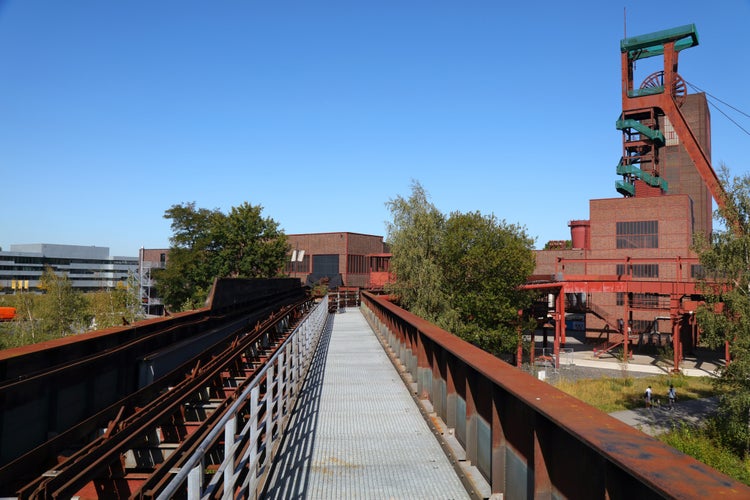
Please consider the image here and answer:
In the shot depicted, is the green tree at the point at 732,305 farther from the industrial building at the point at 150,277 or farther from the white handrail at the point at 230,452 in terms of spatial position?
the industrial building at the point at 150,277

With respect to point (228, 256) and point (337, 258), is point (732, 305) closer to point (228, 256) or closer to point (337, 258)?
point (228, 256)

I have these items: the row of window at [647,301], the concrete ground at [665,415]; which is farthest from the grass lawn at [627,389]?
the row of window at [647,301]

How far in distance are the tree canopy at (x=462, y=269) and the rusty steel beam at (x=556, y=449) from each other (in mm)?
26856

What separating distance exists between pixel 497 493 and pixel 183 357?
7296mm

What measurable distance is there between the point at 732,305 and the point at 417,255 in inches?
745

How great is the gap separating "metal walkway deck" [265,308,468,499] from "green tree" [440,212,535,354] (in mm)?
27122

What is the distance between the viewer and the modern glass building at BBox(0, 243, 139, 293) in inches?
4321

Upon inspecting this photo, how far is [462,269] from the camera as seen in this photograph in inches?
1474

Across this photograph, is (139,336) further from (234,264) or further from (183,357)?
(234,264)

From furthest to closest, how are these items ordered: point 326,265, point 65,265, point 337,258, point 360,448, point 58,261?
point 65,265 → point 58,261 → point 326,265 → point 337,258 → point 360,448

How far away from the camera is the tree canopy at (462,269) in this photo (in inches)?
1282

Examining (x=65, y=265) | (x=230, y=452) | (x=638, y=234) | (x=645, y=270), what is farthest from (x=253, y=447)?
(x=65, y=265)

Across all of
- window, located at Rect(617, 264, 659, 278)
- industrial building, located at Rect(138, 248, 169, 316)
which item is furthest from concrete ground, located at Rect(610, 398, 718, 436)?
industrial building, located at Rect(138, 248, 169, 316)

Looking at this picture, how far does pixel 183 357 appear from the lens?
9516 mm
